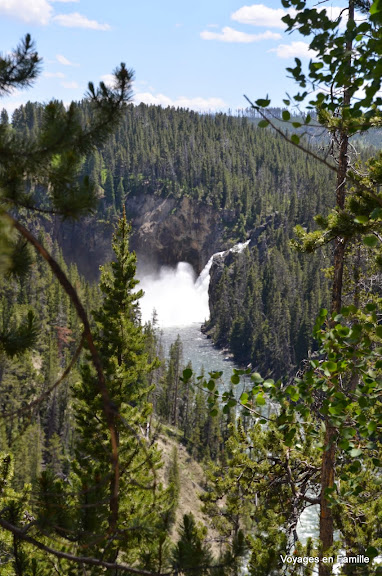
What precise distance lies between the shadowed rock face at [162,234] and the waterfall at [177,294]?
3.58m

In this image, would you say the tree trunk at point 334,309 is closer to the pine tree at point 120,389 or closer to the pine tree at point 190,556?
the pine tree at point 190,556

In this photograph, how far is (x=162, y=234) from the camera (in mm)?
136000

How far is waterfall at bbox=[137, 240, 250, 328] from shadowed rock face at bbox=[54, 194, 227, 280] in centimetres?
358

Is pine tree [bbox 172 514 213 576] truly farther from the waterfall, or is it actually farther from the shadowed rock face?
the shadowed rock face

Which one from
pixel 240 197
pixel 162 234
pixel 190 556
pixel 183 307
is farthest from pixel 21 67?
pixel 162 234

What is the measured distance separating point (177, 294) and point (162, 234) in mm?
19660

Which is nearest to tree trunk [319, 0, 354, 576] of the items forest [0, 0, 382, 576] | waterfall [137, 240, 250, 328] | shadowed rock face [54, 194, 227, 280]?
forest [0, 0, 382, 576]

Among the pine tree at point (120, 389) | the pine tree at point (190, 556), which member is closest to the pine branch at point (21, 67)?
the pine tree at point (190, 556)

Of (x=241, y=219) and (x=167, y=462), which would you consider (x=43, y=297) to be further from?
(x=241, y=219)

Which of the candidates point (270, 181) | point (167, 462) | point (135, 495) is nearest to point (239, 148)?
point (270, 181)

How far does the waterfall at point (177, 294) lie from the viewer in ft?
382

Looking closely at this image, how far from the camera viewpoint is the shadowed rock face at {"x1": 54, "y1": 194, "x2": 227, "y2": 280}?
5231 inches

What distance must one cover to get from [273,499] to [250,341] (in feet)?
282

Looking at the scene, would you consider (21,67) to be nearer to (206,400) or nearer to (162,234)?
(206,400)
